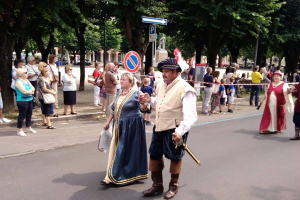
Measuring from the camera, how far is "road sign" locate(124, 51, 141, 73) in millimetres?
10000

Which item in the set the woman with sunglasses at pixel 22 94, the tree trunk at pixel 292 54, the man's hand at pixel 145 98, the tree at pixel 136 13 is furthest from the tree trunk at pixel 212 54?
the man's hand at pixel 145 98

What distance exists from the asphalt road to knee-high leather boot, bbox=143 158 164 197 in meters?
0.19

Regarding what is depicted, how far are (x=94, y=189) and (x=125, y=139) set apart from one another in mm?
890

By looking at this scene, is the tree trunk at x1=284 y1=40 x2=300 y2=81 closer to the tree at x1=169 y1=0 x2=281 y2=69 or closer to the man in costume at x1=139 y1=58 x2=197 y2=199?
the tree at x1=169 y1=0 x2=281 y2=69

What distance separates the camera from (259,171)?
5.45m

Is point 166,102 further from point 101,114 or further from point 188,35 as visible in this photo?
point 188,35

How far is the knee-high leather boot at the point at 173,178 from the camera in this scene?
4.09 m

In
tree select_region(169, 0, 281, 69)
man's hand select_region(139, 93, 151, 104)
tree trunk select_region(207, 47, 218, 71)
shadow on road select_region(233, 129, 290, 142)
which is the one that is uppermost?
tree select_region(169, 0, 281, 69)

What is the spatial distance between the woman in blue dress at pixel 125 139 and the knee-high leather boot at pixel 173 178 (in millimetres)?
645

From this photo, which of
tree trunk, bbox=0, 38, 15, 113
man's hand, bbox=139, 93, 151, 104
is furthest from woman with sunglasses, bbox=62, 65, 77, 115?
man's hand, bbox=139, 93, 151, 104

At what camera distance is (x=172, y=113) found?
155 inches

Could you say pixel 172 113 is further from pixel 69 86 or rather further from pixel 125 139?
pixel 69 86

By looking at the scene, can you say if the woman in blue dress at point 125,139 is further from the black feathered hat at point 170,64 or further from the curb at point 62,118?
the curb at point 62,118

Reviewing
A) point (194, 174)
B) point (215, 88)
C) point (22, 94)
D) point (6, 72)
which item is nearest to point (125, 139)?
point (194, 174)
